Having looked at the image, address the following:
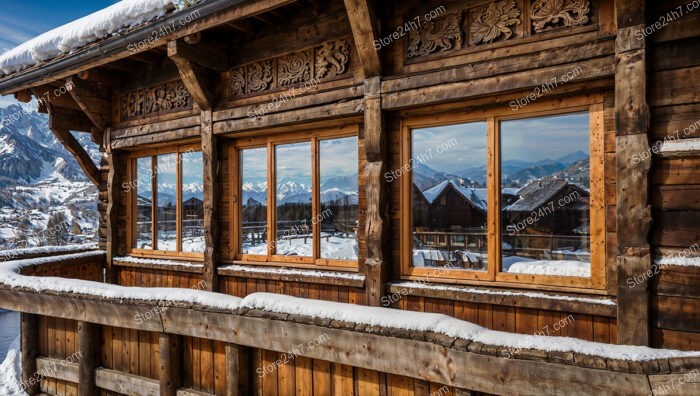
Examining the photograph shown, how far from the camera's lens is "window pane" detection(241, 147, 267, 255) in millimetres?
5836

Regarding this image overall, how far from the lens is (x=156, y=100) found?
6.68 meters

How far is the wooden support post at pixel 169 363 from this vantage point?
3.49m

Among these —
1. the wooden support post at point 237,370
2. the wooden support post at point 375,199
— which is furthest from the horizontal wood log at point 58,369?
the wooden support post at point 375,199

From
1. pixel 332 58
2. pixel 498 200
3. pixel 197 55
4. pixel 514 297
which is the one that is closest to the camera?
Result: pixel 514 297

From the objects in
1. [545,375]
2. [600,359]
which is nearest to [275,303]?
[545,375]

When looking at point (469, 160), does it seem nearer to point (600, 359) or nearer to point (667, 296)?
point (667, 296)

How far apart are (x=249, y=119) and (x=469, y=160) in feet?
9.89

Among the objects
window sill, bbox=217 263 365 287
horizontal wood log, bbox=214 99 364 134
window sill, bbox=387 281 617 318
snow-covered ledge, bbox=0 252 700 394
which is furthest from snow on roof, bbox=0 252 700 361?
horizontal wood log, bbox=214 99 364 134

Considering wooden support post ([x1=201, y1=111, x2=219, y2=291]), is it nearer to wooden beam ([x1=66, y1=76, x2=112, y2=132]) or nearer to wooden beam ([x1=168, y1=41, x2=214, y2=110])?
wooden beam ([x1=168, y1=41, x2=214, y2=110])

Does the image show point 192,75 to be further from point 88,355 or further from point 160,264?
point 88,355

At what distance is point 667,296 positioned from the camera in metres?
3.24

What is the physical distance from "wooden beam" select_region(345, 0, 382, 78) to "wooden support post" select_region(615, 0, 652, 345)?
2.26 metres

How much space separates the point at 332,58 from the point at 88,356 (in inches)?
167

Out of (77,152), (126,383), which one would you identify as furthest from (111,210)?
(126,383)
